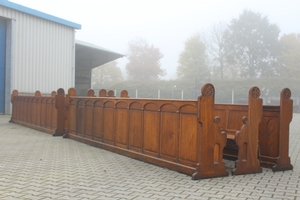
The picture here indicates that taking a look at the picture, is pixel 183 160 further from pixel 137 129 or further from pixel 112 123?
pixel 112 123

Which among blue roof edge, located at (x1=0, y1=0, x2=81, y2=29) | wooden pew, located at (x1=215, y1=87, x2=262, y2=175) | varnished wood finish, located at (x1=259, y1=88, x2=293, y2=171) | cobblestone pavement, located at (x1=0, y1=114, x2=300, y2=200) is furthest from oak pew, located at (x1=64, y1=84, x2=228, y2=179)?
blue roof edge, located at (x1=0, y1=0, x2=81, y2=29)

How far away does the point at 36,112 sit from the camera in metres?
13.5

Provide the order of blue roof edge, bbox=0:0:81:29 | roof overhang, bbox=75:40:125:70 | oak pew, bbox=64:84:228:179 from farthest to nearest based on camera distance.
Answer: roof overhang, bbox=75:40:125:70 < blue roof edge, bbox=0:0:81:29 < oak pew, bbox=64:84:228:179

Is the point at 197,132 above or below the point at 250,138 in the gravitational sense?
above

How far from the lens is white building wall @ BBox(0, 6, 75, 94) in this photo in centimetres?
2050

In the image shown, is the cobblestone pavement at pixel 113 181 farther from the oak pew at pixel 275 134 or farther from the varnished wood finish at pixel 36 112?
the varnished wood finish at pixel 36 112

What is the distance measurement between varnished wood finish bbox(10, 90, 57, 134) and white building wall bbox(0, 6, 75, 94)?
5269mm

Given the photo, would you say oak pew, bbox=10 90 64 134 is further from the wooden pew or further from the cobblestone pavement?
the wooden pew

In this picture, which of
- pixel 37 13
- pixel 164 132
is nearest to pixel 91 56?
pixel 37 13

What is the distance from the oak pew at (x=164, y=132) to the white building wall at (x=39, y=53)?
1286cm

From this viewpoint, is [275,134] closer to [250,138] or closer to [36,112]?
[250,138]

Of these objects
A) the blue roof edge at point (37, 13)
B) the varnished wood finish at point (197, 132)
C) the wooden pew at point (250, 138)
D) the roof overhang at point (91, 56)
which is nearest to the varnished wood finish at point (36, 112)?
the varnished wood finish at point (197, 132)

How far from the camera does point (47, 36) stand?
890 inches

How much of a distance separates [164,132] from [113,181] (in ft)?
5.24
